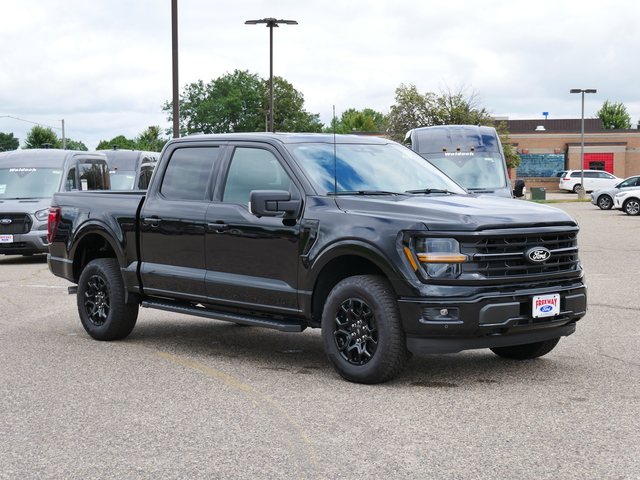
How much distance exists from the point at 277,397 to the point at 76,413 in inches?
52.3

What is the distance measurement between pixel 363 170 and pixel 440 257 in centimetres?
148

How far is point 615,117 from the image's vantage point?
128 m

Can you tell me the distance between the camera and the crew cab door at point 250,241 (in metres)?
7.11

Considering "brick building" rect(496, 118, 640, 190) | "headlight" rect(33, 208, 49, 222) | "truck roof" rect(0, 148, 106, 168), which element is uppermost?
"brick building" rect(496, 118, 640, 190)

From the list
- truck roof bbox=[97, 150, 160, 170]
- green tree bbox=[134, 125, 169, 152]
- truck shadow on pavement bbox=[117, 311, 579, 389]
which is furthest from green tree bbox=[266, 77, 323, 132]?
truck shadow on pavement bbox=[117, 311, 579, 389]

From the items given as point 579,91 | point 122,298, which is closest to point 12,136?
point 579,91

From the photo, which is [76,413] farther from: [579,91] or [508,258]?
[579,91]

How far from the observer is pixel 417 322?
6219mm

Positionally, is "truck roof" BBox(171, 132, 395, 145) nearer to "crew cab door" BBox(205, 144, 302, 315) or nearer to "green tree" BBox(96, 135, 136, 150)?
"crew cab door" BBox(205, 144, 302, 315)

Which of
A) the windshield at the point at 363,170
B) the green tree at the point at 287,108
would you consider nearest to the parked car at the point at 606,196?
the windshield at the point at 363,170

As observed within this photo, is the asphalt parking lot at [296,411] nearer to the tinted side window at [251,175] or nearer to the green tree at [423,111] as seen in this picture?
the tinted side window at [251,175]

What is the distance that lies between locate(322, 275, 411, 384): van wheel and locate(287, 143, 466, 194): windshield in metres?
0.94

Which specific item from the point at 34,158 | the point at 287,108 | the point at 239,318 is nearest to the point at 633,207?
the point at 34,158

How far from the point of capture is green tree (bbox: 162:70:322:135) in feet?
315
